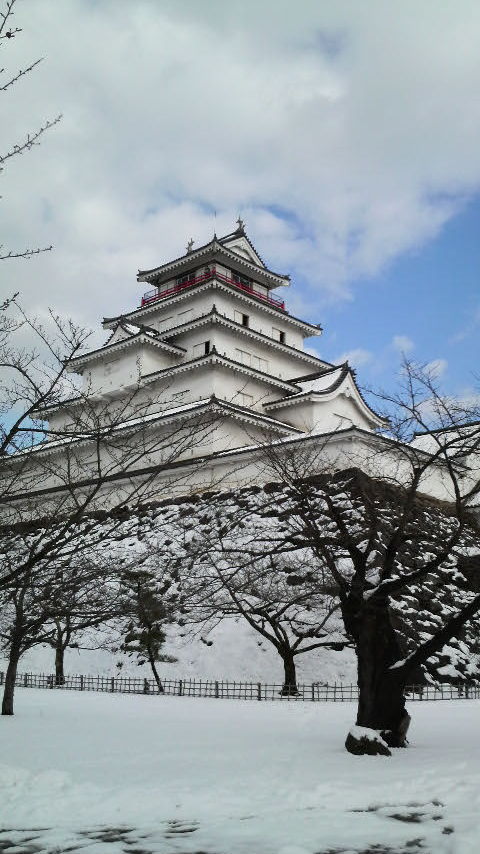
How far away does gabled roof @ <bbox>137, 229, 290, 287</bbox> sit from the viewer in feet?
143

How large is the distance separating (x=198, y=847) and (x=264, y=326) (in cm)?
4068

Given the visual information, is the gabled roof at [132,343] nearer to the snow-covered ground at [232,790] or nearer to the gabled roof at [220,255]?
the gabled roof at [220,255]

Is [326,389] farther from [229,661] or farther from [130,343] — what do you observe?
[229,661]

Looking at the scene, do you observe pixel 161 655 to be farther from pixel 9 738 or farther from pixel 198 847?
pixel 198 847

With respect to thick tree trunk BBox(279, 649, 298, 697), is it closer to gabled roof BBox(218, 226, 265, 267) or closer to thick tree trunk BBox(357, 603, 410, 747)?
thick tree trunk BBox(357, 603, 410, 747)

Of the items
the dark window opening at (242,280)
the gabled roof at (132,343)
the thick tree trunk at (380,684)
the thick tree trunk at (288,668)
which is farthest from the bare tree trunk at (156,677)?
the dark window opening at (242,280)

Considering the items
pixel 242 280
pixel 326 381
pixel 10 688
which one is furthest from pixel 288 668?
pixel 242 280

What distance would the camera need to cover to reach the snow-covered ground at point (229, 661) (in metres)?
21.3

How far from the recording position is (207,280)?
4156 cm

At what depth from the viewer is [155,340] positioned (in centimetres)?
4112

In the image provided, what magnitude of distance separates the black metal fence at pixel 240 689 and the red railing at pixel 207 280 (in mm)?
25389

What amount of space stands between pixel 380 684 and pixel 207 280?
33.5 m

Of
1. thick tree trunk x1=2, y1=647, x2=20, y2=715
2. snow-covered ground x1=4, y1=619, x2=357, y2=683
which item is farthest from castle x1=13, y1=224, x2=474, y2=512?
thick tree trunk x1=2, y1=647, x2=20, y2=715

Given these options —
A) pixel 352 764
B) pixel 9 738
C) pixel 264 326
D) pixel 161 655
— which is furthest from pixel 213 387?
pixel 352 764
